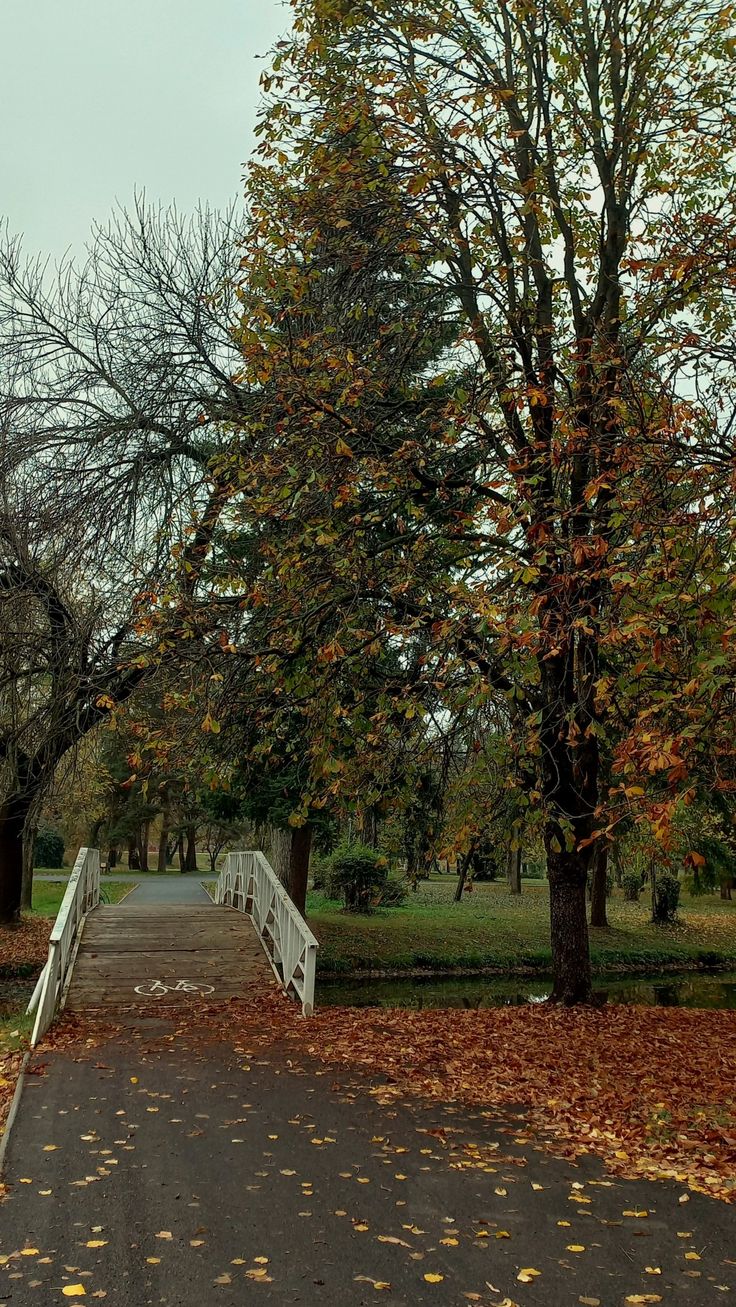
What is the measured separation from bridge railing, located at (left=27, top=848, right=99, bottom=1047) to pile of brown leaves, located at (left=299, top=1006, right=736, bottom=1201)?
8.39 ft

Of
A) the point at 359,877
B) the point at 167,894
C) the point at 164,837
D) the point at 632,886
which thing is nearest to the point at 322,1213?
the point at 359,877

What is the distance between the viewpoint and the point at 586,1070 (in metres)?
8.15

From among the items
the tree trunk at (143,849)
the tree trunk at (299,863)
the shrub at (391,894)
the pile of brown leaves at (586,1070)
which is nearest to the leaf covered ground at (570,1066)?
the pile of brown leaves at (586,1070)

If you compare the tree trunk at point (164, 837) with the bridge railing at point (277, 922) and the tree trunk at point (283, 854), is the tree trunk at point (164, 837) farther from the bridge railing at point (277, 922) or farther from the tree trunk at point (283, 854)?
the bridge railing at point (277, 922)

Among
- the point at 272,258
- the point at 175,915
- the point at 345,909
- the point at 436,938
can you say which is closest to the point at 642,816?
the point at 272,258

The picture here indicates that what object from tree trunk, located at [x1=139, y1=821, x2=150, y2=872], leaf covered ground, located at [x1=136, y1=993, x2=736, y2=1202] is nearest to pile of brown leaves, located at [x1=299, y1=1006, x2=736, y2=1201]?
leaf covered ground, located at [x1=136, y1=993, x2=736, y2=1202]

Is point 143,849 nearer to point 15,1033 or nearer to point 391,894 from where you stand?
point 391,894

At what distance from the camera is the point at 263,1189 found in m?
5.41

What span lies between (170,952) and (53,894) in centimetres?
1981

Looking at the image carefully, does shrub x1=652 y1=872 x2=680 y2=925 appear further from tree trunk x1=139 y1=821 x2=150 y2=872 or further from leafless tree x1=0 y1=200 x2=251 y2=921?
tree trunk x1=139 y1=821 x2=150 y2=872

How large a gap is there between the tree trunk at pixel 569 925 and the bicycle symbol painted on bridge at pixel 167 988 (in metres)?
4.26

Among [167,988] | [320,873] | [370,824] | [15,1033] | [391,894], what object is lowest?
[391,894]

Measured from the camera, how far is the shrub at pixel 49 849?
1747 inches

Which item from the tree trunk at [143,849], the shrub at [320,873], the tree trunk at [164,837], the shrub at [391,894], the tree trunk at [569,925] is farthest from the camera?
the tree trunk at [143,849]
